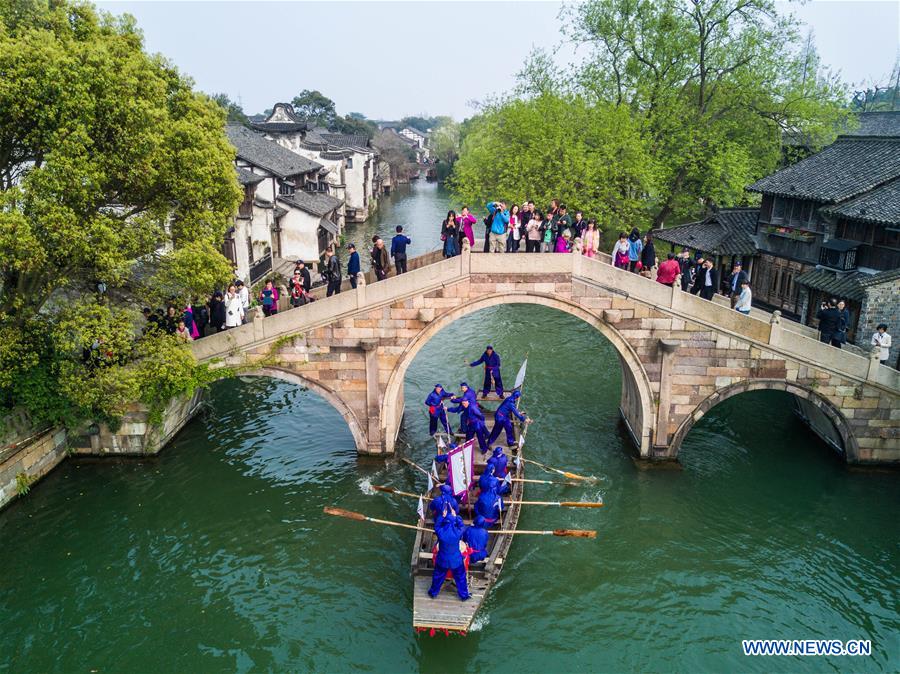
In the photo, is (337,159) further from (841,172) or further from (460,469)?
(460,469)

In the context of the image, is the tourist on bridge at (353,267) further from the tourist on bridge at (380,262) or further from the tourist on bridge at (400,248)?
the tourist on bridge at (400,248)

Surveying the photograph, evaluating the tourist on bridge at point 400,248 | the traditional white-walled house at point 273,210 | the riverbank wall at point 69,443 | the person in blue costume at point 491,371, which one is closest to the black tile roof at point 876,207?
the person in blue costume at point 491,371

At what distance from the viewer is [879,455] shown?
73.3 feet

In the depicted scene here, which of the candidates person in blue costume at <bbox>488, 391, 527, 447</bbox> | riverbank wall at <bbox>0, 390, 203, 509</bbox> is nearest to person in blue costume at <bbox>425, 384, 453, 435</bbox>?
person in blue costume at <bbox>488, 391, 527, 447</bbox>

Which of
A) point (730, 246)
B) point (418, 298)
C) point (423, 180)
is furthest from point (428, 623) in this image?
point (423, 180)

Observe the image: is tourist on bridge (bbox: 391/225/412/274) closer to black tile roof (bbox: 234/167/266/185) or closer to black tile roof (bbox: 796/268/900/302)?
black tile roof (bbox: 234/167/266/185)

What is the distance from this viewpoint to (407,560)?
18609 millimetres

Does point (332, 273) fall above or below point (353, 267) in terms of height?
below

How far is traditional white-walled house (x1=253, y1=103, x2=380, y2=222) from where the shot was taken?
65438 millimetres

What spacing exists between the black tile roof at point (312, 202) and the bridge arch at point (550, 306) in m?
25.8

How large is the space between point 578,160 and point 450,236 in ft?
54.4

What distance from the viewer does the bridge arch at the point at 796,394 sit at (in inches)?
856

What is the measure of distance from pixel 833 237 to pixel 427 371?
63.6 feet

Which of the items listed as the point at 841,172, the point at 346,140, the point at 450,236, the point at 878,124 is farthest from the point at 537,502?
the point at 346,140
